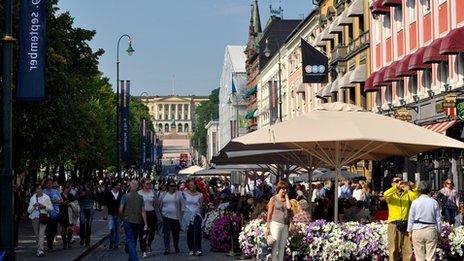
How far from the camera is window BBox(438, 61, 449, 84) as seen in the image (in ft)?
107

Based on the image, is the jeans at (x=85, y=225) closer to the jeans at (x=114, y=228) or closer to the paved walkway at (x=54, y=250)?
the paved walkway at (x=54, y=250)

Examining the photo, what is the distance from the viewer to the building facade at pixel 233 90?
129 meters

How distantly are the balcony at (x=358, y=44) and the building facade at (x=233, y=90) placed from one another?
6523cm

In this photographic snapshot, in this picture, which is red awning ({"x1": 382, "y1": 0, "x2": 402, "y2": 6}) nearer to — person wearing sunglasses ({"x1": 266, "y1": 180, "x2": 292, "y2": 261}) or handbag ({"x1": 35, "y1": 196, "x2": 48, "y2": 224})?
handbag ({"x1": 35, "y1": 196, "x2": 48, "y2": 224})

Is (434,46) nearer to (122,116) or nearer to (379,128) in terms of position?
(379,128)

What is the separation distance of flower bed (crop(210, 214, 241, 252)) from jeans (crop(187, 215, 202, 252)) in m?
0.50

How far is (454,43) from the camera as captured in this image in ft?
93.7

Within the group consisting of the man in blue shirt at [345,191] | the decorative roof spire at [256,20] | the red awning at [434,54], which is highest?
the decorative roof spire at [256,20]

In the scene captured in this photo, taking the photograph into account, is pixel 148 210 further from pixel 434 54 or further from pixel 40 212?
pixel 434 54

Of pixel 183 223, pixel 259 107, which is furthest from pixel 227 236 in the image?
pixel 259 107

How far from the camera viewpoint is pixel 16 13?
29.2m

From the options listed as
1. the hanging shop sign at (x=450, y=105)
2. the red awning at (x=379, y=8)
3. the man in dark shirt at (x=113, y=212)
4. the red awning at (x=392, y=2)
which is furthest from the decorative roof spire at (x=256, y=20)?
the man in dark shirt at (x=113, y=212)

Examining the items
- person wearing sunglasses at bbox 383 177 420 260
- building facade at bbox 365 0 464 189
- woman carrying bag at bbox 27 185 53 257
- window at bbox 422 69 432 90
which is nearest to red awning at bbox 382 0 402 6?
building facade at bbox 365 0 464 189

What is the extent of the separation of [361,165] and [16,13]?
23.6m
